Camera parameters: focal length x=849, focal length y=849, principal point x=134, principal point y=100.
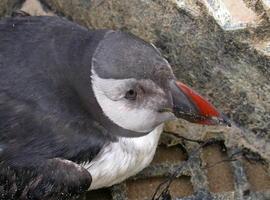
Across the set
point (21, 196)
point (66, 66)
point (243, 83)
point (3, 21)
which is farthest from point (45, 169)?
point (243, 83)

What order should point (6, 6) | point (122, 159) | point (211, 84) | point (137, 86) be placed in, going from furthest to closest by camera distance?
point (6, 6)
point (211, 84)
point (122, 159)
point (137, 86)

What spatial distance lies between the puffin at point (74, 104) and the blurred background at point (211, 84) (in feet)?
0.80

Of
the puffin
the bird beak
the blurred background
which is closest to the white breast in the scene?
the puffin

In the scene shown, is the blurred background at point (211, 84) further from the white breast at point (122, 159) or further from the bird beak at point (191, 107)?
the bird beak at point (191, 107)

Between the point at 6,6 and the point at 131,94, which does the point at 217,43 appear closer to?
the point at 131,94

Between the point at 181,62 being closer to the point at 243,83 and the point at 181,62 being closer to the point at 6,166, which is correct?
the point at 243,83

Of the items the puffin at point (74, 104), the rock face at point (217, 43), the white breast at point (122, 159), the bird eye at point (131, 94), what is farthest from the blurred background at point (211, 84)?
the bird eye at point (131, 94)

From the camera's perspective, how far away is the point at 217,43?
2672 mm

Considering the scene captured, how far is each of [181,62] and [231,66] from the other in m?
0.18

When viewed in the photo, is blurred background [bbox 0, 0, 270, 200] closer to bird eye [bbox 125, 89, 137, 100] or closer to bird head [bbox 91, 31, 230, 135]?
bird head [bbox 91, 31, 230, 135]

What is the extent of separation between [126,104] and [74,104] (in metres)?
0.17

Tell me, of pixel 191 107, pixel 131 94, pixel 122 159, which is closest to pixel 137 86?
pixel 131 94

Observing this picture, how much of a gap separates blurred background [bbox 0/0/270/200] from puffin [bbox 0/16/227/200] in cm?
24

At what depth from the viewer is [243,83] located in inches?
107
